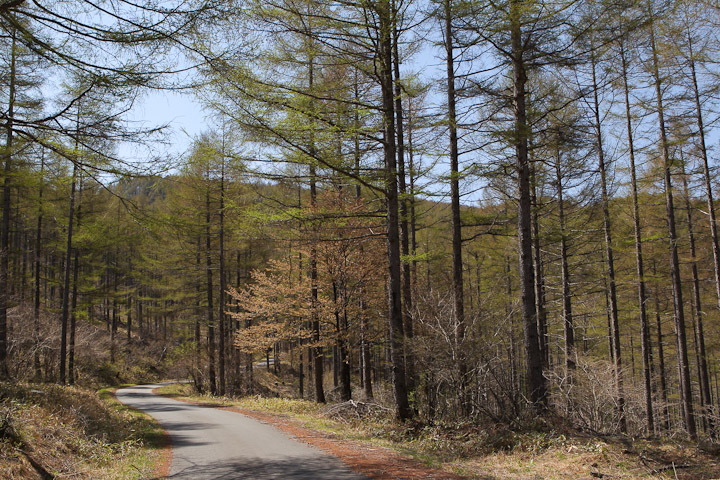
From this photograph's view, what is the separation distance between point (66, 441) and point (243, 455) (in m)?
2.92

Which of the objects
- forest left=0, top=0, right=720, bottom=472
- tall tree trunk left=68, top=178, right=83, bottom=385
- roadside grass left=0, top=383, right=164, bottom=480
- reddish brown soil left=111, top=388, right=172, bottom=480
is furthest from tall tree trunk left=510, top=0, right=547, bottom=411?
tall tree trunk left=68, top=178, right=83, bottom=385

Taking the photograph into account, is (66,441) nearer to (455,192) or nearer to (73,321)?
(455,192)

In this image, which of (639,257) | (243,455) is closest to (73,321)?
(243,455)

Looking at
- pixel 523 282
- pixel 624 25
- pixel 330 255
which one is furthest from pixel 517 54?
pixel 330 255

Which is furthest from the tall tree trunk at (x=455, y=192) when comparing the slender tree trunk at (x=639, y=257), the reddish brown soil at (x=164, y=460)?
the slender tree trunk at (x=639, y=257)

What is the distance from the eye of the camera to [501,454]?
6.87 metres

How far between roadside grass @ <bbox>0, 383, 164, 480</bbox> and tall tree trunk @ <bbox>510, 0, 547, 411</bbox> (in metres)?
6.40

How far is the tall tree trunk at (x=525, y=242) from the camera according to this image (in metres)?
7.92

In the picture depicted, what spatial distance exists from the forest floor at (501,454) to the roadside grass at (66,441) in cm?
314

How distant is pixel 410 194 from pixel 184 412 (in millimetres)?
10530

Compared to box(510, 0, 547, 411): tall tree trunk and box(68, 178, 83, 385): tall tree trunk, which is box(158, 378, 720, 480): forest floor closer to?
box(510, 0, 547, 411): tall tree trunk

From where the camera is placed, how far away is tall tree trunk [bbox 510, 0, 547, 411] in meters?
7.92

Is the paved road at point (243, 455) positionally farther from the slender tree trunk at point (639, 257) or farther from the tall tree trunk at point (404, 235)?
the slender tree trunk at point (639, 257)

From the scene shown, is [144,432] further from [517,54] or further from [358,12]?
[517,54]
